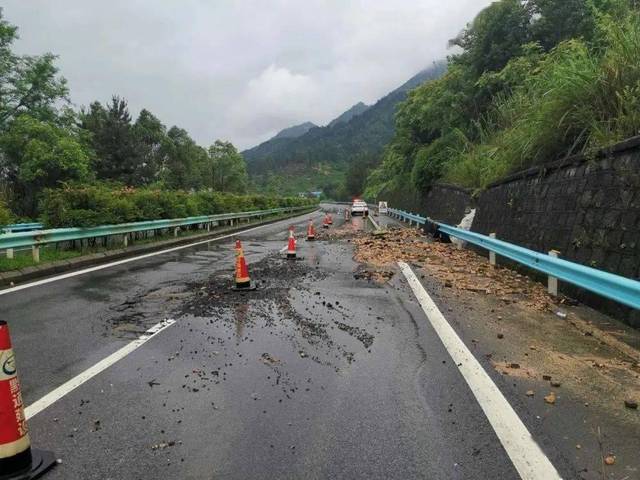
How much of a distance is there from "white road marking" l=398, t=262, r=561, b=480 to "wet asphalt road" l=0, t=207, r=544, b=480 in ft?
0.31

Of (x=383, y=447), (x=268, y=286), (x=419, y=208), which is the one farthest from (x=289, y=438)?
(x=419, y=208)

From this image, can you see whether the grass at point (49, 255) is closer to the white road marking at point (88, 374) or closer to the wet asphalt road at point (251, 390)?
the wet asphalt road at point (251, 390)

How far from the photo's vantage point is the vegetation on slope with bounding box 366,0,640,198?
395 inches

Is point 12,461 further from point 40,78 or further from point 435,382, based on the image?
point 40,78

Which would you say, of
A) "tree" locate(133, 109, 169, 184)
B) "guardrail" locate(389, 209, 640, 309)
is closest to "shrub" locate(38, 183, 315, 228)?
"guardrail" locate(389, 209, 640, 309)

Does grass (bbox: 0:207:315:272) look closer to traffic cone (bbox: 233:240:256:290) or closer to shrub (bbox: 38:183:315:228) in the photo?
shrub (bbox: 38:183:315:228)

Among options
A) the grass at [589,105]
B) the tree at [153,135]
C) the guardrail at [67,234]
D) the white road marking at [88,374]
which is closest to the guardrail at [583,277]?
the grass at [589,105]

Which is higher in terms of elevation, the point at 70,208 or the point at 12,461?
the point at 70,208

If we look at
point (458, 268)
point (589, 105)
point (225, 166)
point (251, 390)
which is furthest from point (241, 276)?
point (225, 166)

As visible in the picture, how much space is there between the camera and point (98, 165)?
59.2m

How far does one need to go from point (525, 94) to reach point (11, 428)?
20858 mm

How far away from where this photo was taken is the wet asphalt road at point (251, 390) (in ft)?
10.9

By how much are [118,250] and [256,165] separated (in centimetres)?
18022

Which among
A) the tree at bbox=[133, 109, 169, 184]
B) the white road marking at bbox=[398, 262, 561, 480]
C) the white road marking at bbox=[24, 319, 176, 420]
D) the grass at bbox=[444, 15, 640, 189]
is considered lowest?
the white road marking at bbox=[398, 262, 561, 480]
